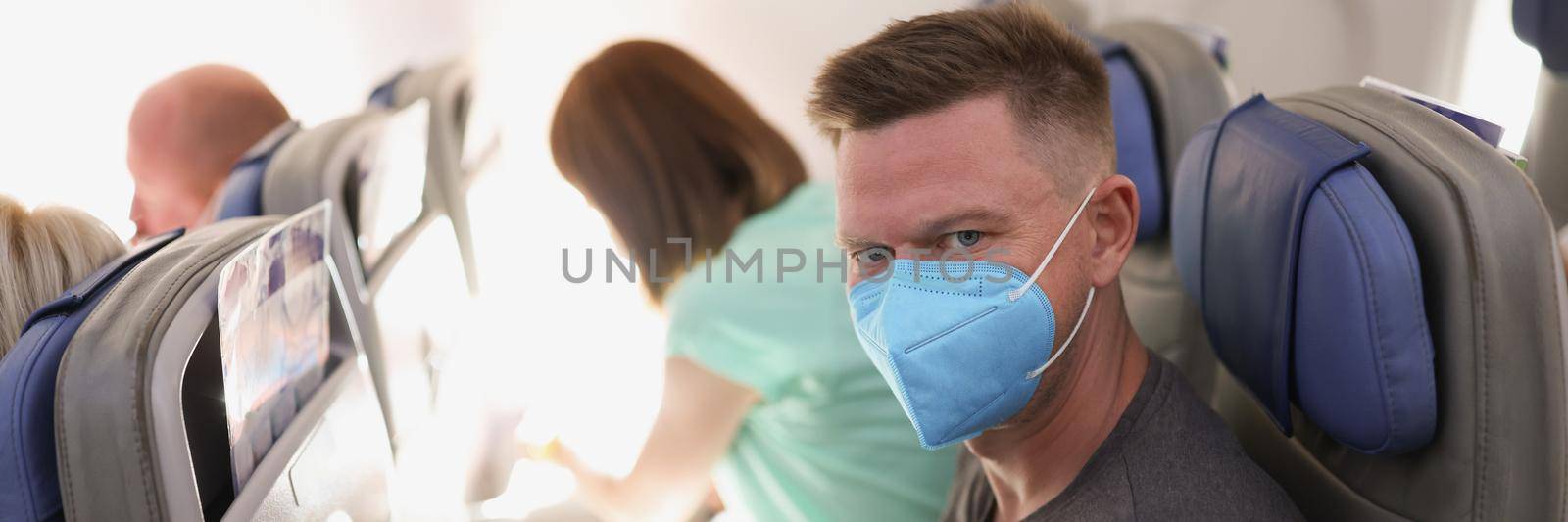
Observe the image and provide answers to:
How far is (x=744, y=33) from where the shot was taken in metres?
3.15

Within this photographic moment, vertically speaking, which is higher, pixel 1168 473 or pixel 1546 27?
pixel 1546 27

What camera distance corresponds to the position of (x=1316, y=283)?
91cm

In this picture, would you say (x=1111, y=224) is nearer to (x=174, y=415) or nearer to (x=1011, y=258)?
(x=1011, y=258)

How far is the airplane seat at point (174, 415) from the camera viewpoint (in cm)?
75

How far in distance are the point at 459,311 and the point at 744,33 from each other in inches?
55.8

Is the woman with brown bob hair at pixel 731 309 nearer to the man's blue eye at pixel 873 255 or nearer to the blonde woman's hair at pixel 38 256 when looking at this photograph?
the man's blue eye at pixel 873 255

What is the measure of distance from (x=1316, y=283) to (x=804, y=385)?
0.89 meters

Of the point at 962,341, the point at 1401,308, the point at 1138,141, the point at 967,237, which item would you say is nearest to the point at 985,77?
the point at 967,237

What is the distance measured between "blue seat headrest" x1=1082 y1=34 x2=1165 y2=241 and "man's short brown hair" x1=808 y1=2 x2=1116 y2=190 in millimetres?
465

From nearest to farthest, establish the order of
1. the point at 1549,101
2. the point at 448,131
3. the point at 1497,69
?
the point at 1549,101, the point at 1497,69, the point at 448,131

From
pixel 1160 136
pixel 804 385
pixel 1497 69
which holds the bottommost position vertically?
pixel 804 385

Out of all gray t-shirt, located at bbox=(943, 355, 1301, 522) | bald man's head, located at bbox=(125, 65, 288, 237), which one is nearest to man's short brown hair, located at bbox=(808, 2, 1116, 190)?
gray t-shirt, located at bbox=(943, 355, 1301, 522)

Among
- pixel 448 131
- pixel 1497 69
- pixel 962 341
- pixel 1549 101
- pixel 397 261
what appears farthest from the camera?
pixel 448 131

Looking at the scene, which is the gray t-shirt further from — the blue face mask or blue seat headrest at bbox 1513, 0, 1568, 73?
blue seat headrest at bbox 1513, 0, 1568, 73
